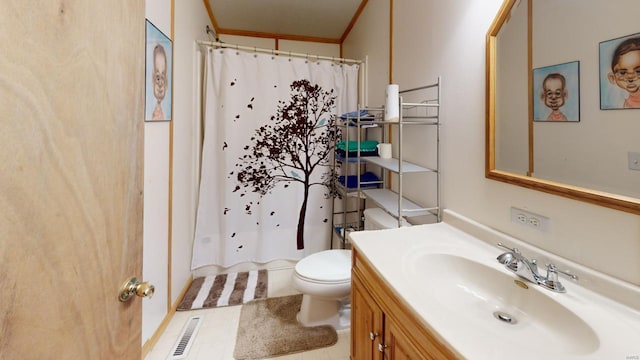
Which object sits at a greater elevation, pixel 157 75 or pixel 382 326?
pixel 157 75

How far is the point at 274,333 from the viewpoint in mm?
1712

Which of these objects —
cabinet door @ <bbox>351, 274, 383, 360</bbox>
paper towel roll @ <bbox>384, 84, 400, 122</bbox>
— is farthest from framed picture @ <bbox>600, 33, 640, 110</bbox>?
cabinet door @ <bbox>351, 274, 383, 360</bbox>

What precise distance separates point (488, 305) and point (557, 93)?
0.75 metres

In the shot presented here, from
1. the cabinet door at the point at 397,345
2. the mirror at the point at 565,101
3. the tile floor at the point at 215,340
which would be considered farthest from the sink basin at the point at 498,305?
the tile floor at the point at 215,340

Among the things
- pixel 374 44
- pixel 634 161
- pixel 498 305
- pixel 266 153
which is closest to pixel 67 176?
pixel 498 305

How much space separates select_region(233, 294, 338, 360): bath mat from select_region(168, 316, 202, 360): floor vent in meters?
0.28

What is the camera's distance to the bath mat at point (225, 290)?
2.03 metres

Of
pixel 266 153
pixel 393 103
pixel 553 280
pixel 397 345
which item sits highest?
pixel 393 103

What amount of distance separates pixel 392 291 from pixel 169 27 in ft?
6.31

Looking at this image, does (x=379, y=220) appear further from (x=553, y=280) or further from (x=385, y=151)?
(x=553, y=280)

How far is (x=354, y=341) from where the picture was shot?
1.26 m

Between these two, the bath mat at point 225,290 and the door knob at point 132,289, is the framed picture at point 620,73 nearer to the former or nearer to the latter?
the door knob at point 132,289

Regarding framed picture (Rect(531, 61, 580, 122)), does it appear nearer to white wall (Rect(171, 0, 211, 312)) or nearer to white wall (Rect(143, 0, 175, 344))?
white wall (Rect(143, 0, 175, 344))

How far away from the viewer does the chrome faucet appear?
0.82m
